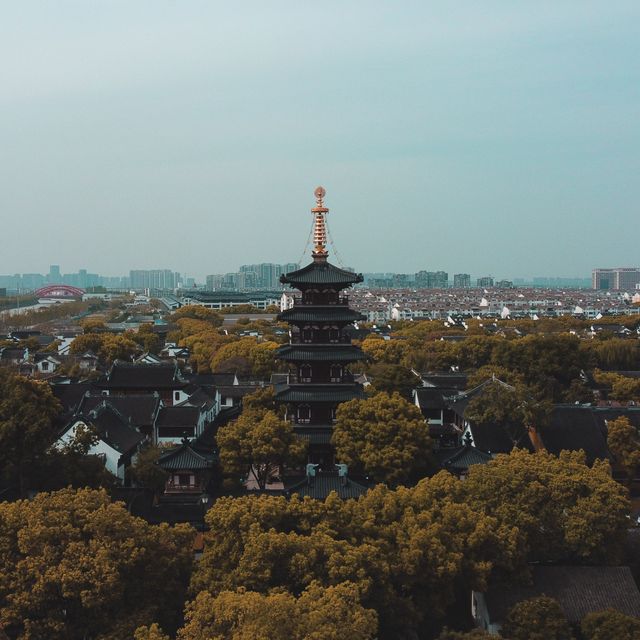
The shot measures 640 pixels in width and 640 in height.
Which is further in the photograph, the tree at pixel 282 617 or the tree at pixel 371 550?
the tree at pixel 371 550

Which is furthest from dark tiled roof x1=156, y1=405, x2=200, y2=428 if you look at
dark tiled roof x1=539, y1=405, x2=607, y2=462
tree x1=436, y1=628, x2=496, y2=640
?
tree x1=436, y1=628, x2=496, y2=640

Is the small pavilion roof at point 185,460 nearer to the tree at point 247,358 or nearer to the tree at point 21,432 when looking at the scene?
the tree at point 21,432

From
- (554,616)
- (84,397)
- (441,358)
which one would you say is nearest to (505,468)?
(554,616)

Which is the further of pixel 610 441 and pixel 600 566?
pixel 610 441

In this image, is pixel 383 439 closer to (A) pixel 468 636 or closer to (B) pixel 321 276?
(B) pixel 321 276

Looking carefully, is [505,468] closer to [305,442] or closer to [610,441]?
[305,442]

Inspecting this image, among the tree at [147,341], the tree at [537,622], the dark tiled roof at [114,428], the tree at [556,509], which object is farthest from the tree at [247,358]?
the tree at [537,622]
